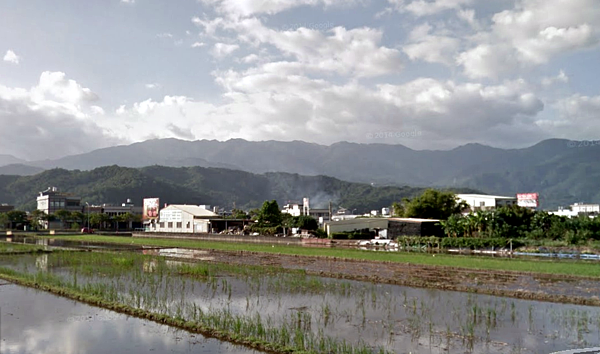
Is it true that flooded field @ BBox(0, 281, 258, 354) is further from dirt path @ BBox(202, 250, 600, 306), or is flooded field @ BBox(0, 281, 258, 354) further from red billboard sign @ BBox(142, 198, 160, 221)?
red billboard sign @ BBox(142, 198, 160, 221)

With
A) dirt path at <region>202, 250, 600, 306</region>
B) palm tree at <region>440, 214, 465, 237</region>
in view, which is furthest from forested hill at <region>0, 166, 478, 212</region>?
dirt path at <region>202, 250, 600, 306</region>

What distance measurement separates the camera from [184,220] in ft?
190

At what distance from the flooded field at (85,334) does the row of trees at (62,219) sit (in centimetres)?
6626

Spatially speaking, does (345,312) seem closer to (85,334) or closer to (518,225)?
(85,334)

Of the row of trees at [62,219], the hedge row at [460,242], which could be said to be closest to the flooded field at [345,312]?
the hedge row at [460,242]

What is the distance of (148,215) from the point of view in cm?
7156

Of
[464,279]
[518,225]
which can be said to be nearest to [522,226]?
[518,225]

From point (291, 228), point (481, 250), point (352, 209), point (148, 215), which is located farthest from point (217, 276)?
point (352, 209)

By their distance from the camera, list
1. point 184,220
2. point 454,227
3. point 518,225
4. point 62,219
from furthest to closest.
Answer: point 62,219 → point 184,220 → point 454,227 → point 518,225

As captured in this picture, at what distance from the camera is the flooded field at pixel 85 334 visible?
829cm

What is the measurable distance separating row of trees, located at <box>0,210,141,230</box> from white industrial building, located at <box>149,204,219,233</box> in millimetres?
17807

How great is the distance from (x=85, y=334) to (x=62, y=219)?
74.9 metres

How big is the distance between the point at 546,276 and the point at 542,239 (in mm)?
16568

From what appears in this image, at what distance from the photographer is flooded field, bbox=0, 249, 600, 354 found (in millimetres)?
8727
